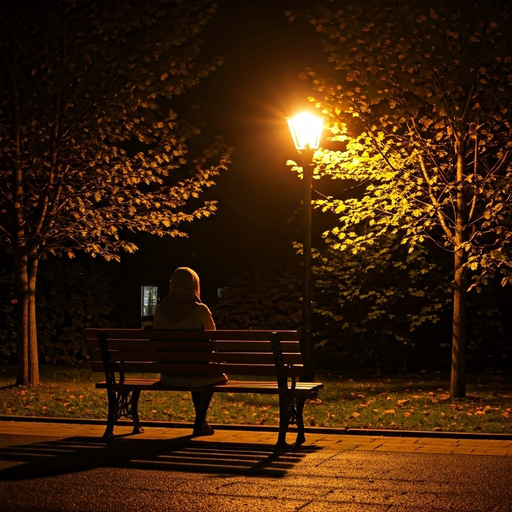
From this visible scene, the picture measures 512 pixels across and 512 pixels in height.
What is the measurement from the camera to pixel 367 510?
631cm

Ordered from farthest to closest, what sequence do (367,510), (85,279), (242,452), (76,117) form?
1. (85,279)
2. (76,117)
3. (242,452)
4. (367,510)

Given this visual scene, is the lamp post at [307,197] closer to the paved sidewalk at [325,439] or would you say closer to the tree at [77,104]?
the paved sidewalk at [325,439]

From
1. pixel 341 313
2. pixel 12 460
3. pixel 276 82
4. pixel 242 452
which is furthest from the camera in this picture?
pixel 276 82

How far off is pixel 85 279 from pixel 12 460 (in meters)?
13.4

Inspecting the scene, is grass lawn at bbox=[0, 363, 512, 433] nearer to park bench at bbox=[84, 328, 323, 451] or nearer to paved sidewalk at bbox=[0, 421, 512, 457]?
paved sidewalk at bbox=[0, 421, 512, 457]

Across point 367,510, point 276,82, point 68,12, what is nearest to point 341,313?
point 68,12

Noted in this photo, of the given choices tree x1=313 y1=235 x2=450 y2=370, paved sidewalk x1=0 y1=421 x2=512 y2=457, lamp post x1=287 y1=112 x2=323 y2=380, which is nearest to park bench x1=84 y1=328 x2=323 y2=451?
paved sidewalk x1=0 y1=421 x2=512 y2=457

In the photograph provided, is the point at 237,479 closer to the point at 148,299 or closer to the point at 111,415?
the point at 111,415

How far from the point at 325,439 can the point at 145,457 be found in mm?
2078

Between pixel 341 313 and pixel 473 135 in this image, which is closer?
pixel 473 135

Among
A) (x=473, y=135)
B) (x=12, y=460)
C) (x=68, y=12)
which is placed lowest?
(x=12, y=460)

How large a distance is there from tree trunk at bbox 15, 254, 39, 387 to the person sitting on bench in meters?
6.29

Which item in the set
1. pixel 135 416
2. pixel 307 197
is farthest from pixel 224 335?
pixel 307 197

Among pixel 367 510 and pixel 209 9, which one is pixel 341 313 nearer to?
pixel 209 9
